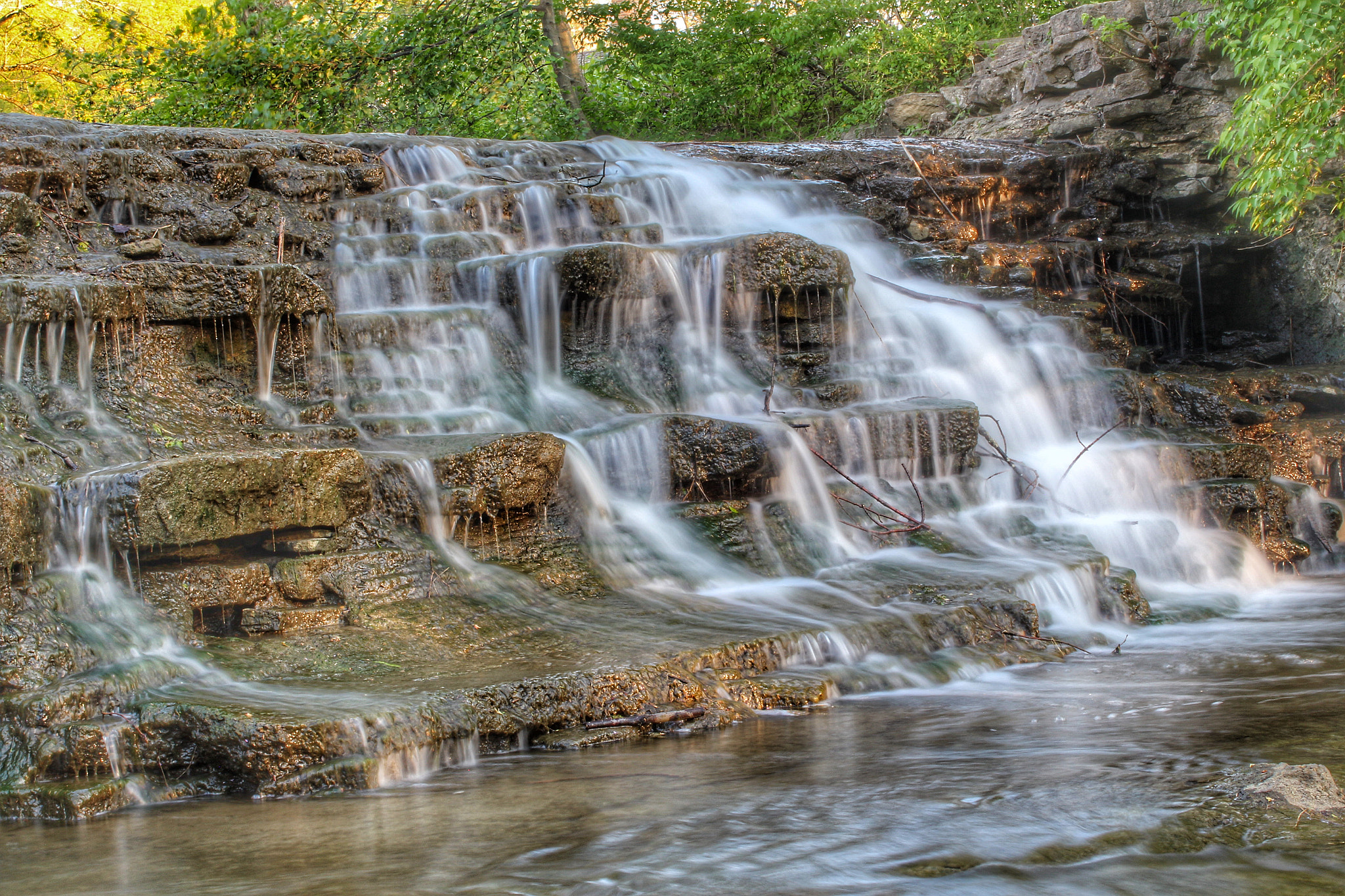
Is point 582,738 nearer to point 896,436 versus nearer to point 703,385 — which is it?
point 896,436

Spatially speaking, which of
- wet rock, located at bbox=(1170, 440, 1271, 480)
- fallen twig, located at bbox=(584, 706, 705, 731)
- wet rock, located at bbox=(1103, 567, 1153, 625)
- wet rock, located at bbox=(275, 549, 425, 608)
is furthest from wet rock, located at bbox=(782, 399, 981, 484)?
fallen twig, located at bbox=(584, 706, 705, 731)

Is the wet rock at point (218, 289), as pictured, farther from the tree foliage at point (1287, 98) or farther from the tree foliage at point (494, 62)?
the tree foliage at point (1287, 98)

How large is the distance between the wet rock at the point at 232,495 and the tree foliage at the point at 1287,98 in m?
8.06

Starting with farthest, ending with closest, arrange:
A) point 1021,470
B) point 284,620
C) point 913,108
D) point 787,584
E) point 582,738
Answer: point 913,108 → point 1021,470 → point 787,584 → point 284,620 → point 582,738

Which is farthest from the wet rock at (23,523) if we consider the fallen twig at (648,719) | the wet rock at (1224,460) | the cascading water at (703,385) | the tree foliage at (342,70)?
the tree foliage at (342,70)

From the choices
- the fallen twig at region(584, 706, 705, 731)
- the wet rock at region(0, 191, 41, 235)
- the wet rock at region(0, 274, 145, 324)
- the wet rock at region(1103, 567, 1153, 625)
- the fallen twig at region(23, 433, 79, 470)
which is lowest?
the fallen twig at region(584, 706, 705, 731)

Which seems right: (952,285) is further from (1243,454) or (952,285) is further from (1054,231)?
(1243,454)

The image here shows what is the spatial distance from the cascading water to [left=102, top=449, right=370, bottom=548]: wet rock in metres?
1.59

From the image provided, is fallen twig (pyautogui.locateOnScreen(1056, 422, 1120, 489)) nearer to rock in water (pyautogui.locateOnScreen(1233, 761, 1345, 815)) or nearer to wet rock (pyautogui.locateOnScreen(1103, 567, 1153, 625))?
wet rock (pyautogui.locateOnScreen(1103, 567, 1153, 625))

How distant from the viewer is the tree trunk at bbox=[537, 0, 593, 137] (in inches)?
693

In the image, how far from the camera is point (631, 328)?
9.66 meters

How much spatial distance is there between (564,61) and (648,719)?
48.1 feet

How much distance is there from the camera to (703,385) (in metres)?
9.49

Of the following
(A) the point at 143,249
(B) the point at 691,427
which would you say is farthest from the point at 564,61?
(B) the point at 691,427
